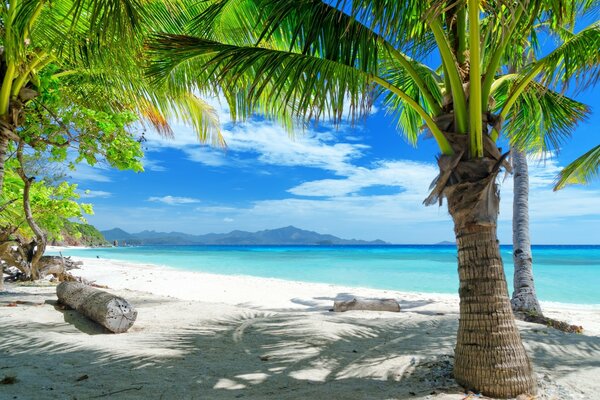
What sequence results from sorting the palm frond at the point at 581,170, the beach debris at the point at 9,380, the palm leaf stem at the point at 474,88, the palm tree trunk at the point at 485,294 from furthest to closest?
the palm frond at the point at 581,170 → the beach debris at the point at 9,380 → the palm tree trunk at the point at 485,294 → the palm leaf stem at the point at 474,88

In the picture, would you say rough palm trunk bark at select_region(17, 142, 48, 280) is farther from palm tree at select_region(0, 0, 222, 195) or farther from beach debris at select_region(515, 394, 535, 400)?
beach debris at select_region(515, 394, 535, 400)

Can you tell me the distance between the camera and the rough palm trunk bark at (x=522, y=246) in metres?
6.89

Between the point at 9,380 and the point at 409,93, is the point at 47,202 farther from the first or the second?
the point at 409,93

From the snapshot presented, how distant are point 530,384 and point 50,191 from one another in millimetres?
9072

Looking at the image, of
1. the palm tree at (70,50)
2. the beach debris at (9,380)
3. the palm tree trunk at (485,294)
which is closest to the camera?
the palm tree trunk at (485,294)

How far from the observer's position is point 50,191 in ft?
27.3

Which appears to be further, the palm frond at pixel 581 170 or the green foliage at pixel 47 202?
the green foliage at pixel 47 202

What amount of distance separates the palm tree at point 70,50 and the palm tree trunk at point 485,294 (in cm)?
306

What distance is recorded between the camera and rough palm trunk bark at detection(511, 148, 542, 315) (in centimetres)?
689

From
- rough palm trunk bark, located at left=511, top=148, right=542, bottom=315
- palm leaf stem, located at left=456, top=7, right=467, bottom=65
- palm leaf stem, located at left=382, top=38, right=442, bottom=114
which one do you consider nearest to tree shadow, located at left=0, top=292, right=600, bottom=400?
palm leaf stem, located at left=382, top=38, right=442, bottom=114

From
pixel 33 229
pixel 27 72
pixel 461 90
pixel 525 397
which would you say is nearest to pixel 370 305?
pixel 525 397

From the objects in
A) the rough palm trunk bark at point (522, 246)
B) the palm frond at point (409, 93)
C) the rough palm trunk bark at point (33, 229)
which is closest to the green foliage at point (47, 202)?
the rough palm trunk bark at point (33, 229)

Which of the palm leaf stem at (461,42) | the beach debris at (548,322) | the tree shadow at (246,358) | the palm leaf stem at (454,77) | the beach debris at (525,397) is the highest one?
the palm leaf stem at (461,42)

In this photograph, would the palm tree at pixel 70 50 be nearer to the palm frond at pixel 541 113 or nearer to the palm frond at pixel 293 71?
the palm frond at pixel 293 71
